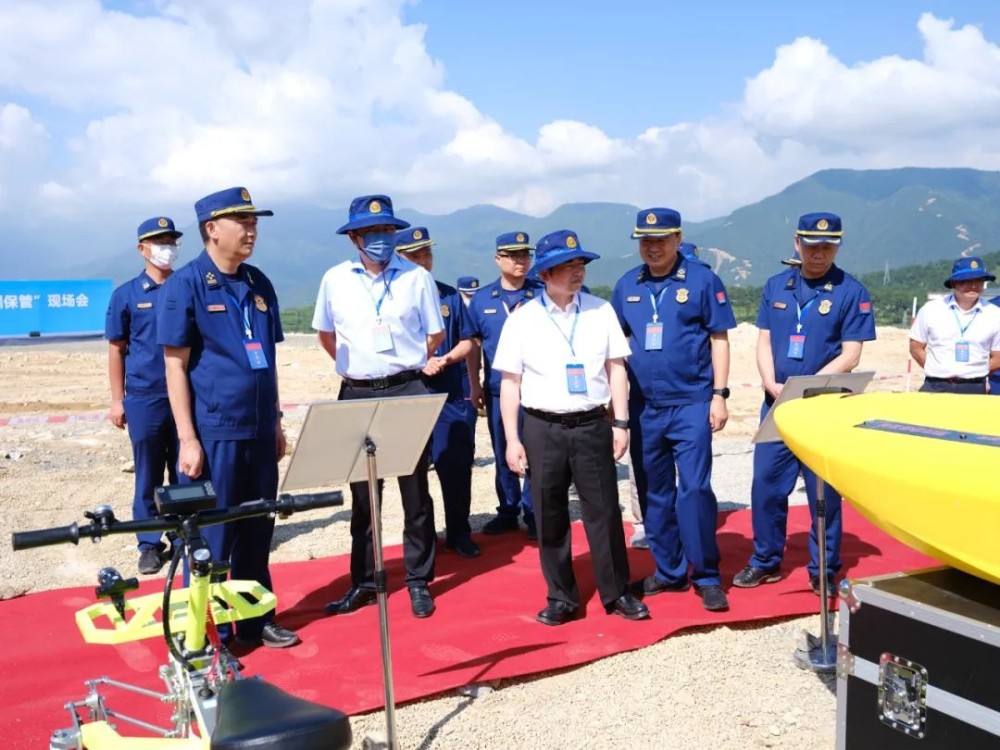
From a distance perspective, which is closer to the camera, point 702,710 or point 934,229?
point 702,710

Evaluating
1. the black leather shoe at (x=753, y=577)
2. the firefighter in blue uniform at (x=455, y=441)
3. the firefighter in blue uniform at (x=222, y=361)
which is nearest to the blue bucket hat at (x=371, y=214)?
the firefighter in blue uniform at (x=222, y=361)

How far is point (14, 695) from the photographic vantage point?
11.7 feet

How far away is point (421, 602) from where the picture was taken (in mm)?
4438

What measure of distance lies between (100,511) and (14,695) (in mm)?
1968

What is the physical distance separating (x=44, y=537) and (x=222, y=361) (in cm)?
195

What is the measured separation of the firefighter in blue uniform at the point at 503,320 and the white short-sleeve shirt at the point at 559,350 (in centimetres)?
172

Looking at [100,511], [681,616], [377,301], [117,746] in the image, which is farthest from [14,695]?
[681,616]

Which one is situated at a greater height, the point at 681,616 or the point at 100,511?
the point at 100,511

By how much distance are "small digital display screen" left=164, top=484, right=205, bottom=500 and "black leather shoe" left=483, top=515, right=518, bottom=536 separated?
3975 mm

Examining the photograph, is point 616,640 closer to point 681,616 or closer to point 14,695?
point 681,616

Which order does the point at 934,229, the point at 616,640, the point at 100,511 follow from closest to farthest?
the point at 100,511 < the point at 616,640 < the point at 934,229

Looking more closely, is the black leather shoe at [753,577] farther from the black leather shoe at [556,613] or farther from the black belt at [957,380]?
the black belt at [957,380]

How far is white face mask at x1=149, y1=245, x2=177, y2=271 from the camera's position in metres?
5.43

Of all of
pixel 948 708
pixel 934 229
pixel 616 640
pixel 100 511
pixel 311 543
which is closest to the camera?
pixel 100 511
